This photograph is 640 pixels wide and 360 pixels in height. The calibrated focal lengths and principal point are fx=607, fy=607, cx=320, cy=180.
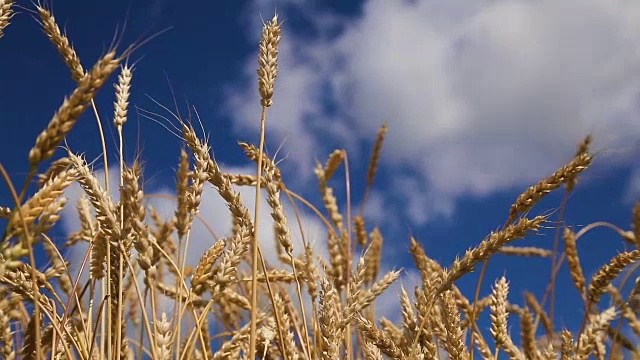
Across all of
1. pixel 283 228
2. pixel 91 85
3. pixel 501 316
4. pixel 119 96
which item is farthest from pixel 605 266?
pixel 91 85

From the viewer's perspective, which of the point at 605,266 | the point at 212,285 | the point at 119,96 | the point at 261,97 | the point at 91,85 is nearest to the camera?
the point at 91,85

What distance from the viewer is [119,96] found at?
2.23 meters

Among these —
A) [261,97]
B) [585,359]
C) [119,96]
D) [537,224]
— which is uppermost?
[119,96]

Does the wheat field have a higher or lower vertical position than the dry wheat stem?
lower

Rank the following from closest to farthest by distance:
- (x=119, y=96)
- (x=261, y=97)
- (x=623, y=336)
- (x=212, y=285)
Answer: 1. (x=212, y=285)
2. (x=261, y=97)
3. (x=119, y=96)
4. (x=623, y=336)

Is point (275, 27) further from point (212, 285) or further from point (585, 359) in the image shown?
point (585, 359)

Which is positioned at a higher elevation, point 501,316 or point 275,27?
point 275,27

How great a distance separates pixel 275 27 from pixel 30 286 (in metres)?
1.13

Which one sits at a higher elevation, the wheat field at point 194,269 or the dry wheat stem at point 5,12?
the dry wheat stem at point 5,12

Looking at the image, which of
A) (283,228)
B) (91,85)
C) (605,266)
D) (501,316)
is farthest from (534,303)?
(91,85)

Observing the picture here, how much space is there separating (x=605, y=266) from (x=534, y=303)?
8.50 ft

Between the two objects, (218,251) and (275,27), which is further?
(275,27)

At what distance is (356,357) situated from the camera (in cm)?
378

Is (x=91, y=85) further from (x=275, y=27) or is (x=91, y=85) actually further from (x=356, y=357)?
(x=356, y=357)
